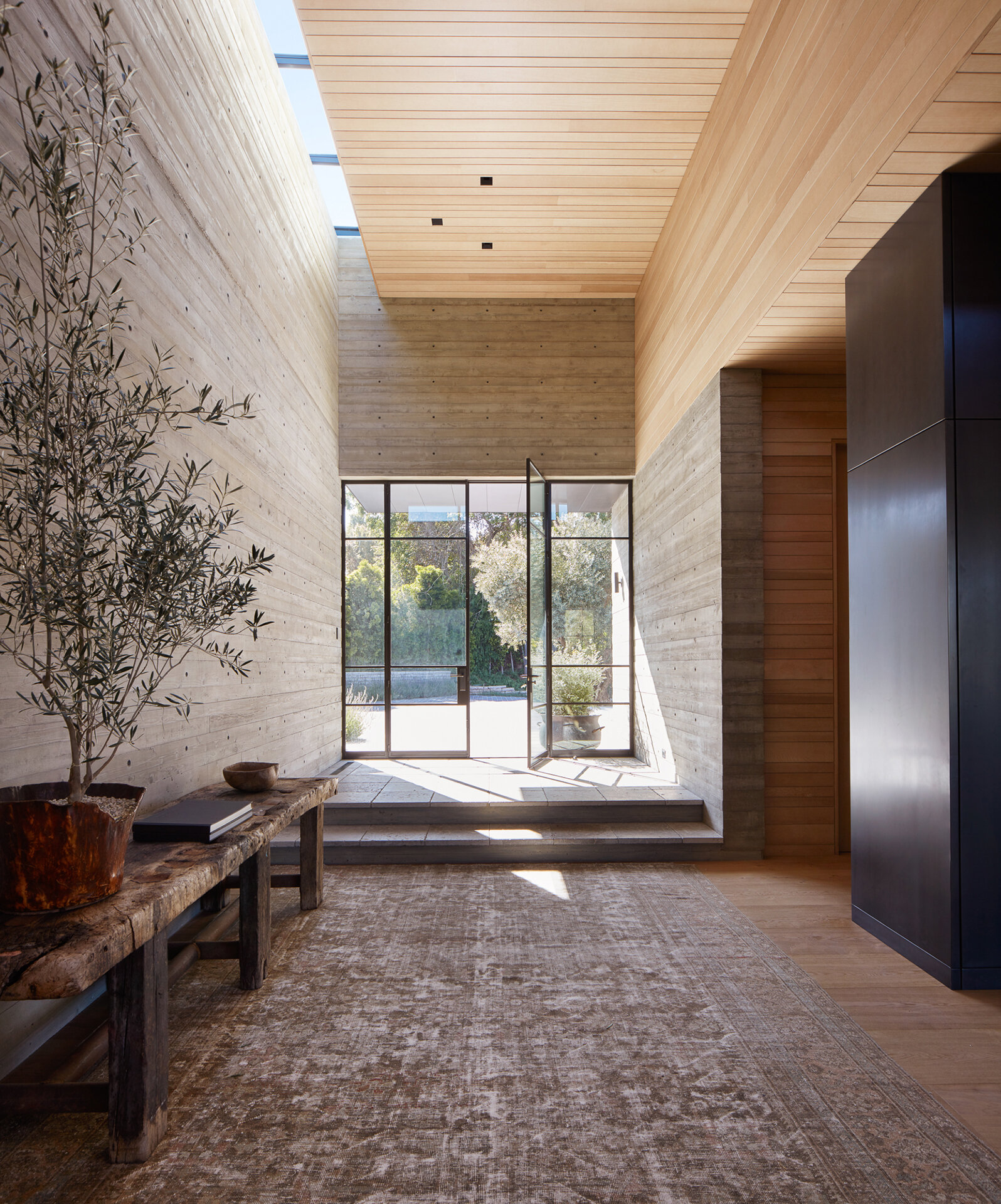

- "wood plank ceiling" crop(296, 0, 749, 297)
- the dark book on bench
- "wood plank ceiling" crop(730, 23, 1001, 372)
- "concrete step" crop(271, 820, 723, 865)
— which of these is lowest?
"concrete step" crop(271, 820, 723, 865)

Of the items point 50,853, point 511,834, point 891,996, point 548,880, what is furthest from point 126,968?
point 511,834

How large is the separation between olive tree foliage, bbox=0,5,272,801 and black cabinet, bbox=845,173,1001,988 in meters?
2.45

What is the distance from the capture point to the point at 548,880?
421 centimetres

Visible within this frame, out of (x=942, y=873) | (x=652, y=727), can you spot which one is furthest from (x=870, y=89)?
(x=652, y=727)

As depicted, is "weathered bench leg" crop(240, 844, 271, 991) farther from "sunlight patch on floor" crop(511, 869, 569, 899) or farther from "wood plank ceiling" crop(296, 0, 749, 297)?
"wood plank ceiling" crop(296, 0, 749, 297)

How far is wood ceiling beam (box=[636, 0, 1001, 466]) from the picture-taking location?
2445mm

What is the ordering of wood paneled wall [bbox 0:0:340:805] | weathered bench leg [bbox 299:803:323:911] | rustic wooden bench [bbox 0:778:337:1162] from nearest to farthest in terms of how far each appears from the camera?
1. rustic wooden bench [bbox 0:778:337:1162]
2. wood paneled wall [bbox 0:0:340:805]
3. weathered bench leg [bbox 299:803:323:911]

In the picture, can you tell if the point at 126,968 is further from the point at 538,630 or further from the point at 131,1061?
the point at 538,630

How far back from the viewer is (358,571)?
693 centimetres

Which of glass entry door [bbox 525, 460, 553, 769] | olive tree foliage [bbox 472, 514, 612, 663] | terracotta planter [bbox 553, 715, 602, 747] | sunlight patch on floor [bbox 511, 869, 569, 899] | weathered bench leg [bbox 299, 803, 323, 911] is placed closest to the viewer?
weathered bench leg [bbox 299, 803, 323, 911]

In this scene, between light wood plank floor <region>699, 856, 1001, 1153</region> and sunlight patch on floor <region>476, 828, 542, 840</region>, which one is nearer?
light wood plank floor <region>699, 856, 1001, 1153</region>

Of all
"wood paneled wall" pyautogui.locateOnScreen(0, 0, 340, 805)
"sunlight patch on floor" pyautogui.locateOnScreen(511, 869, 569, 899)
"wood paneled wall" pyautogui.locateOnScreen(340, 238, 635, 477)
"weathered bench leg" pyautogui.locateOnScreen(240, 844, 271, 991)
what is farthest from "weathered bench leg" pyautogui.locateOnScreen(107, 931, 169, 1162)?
"wood paneled wall" pyautogui.locateOnScreen(340, 238, 635, 477)

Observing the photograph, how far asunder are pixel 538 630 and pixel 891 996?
150 inches

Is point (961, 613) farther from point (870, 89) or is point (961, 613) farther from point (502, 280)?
point (502, 280)
